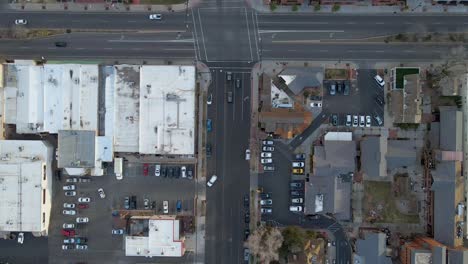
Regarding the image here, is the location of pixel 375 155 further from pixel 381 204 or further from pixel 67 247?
pixel 67 247

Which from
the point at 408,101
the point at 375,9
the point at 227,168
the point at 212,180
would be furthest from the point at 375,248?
the point at 375,9

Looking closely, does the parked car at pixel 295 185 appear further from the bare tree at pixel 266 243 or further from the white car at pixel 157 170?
the white car at pixel 157 170

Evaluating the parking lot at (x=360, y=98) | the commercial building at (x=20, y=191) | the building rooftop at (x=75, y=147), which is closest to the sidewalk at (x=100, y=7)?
the building rooftop at (x=75, y=147)

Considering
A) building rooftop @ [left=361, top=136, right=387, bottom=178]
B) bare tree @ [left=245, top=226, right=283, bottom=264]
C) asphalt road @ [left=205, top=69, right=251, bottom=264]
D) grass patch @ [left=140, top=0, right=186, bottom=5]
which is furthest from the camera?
grass patch @ [left=140, top=0, right=186, bottom=5]

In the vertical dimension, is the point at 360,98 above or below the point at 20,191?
above

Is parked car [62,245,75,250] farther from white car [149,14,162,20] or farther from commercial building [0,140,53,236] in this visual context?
white car [149,14,162,20]

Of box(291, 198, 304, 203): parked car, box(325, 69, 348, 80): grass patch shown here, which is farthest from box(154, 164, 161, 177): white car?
box(325, 69, 348, 80): grass patch

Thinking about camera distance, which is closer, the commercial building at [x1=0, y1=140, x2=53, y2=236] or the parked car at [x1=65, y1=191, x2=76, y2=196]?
the commercial building at [x1=0, y1=140, x2=53, y2=236]

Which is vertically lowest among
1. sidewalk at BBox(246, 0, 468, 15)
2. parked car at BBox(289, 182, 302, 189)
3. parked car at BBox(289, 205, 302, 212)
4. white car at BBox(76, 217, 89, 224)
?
white car at BBox(76, 217, 89, 224)
